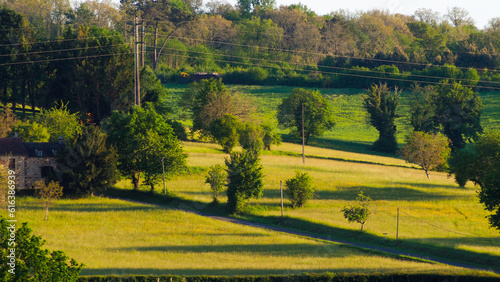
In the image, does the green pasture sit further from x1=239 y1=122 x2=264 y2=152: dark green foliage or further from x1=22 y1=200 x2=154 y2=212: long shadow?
x1=22 y1=200 x2=154 y2=212: long shadow

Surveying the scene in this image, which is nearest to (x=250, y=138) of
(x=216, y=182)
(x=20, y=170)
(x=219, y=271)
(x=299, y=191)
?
(x=216, y=182)

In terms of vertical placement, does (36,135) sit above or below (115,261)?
above

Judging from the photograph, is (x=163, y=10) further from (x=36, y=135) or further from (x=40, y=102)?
(x=36, y=135)

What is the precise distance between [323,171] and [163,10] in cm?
9461

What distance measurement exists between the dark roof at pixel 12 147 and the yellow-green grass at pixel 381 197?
455 inches

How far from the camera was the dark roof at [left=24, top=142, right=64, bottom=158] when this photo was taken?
5802 cm

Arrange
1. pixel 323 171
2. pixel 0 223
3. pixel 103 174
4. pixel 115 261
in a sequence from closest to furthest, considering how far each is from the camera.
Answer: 1. pixel 0 223
2. pixel 115 261
3. pixel 103 174
4. pixel 323 171

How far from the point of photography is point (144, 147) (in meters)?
60.9

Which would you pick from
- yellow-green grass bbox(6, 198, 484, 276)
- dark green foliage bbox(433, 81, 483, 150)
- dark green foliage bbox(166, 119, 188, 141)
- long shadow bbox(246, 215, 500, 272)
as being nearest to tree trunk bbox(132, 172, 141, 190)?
yellow-green grass bbox(6, 198, 484, 276)

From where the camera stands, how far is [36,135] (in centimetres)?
6612

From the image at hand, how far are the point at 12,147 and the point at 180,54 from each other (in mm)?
107748

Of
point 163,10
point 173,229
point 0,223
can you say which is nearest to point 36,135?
point 173,229

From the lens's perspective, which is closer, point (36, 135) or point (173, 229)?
point (173, 229)

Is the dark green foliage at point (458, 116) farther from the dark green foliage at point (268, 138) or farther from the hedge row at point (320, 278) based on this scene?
the hedge row at point (320, 278)
